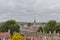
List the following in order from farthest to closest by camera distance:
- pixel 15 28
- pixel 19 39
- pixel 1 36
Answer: pixel 15 28 < pixel 1 36 < pixel 19 39

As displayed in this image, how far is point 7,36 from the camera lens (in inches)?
2146

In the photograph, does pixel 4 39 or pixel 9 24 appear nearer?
pixel 4 39

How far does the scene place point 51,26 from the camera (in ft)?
253

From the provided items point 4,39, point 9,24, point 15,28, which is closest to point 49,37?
point 4,39

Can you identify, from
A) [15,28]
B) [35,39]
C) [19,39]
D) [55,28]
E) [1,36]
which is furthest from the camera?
[55,28]

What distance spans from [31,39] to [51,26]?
93.9 feet

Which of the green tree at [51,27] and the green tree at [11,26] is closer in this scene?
the green tree at [11,26]

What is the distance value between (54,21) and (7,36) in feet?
98.3

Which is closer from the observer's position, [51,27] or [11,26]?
[11,26]

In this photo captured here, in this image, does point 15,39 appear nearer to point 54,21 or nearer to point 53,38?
point 53,38

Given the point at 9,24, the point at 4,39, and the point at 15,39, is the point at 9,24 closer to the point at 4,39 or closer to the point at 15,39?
the point at 4,39

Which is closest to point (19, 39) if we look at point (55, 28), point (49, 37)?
point (49, 37)

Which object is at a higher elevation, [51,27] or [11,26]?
[11,26]

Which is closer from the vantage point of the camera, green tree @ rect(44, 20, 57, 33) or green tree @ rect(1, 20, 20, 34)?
green tree @ rect(1, 20, 20, 34)
